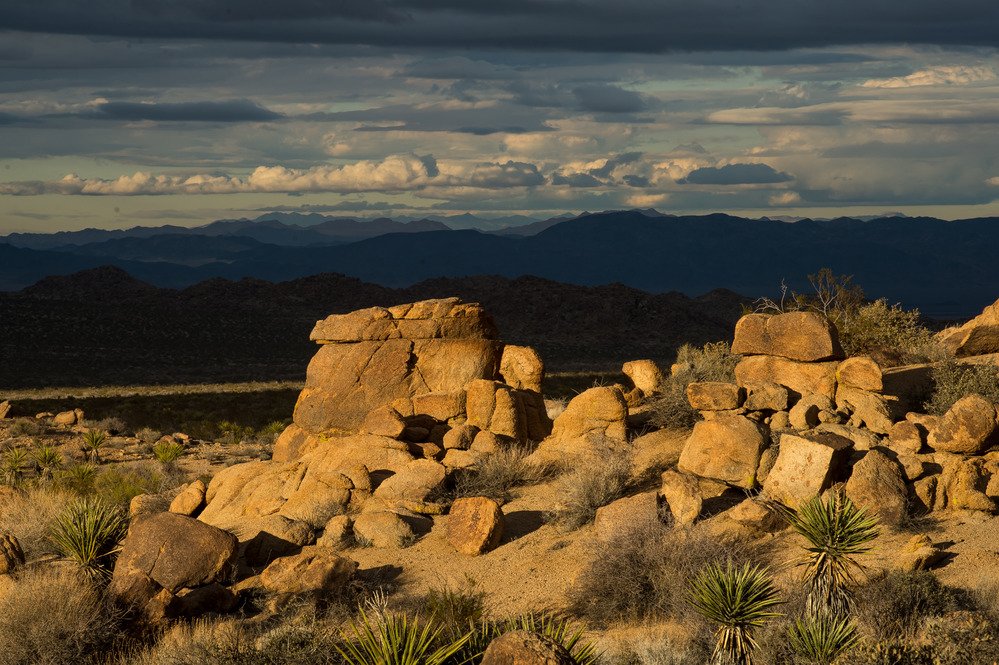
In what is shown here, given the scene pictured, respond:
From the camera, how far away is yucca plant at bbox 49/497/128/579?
38.3ft

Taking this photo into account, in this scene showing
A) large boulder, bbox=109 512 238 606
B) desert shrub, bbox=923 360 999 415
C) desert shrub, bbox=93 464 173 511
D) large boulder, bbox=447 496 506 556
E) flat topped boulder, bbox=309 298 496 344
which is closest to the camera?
large boulder, bbox=109 512 238 606

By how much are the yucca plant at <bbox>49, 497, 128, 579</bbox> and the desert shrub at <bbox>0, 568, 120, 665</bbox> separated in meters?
1.85

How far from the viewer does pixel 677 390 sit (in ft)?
53.2

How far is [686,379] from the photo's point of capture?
17000mm

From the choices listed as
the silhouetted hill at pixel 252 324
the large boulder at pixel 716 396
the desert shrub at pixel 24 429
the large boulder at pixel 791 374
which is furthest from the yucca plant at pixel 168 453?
the silhouetted hill at pixel 252 324

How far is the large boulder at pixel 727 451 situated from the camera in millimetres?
12641

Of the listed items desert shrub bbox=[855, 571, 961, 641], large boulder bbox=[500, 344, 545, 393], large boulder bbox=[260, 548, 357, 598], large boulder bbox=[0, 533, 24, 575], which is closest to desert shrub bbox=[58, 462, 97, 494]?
large boulder bbox=[0, 533, 24, 575]

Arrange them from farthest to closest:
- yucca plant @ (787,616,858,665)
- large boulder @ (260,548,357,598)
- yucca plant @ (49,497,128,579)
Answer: yucca plant @ (49,497,128,579) < large boulder @ (260,548,357,598) < yucca plant @ (787,616,858,665)

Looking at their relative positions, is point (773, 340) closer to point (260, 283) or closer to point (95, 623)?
point (95, 623)

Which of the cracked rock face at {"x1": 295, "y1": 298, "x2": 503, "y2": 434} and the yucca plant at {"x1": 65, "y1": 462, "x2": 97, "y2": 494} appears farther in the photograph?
the yucca plant at {"x1": 65, "y1": 462, "x2": 97, "y2": 494}

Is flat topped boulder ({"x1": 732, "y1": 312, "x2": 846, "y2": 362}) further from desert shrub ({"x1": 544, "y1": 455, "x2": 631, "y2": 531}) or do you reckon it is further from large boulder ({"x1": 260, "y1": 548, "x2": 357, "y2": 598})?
large boulder ({"x1": 260, "y1": 548, "x2": 357, "y2": 598})

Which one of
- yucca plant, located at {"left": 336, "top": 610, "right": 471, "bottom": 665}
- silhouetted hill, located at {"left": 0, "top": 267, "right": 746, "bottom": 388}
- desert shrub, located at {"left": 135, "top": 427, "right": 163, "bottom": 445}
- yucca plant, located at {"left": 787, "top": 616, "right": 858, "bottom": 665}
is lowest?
silhouetted hill, located at {"left": 0, "top": 267, "right": 746, "bottom": 388}

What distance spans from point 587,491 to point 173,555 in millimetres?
5884

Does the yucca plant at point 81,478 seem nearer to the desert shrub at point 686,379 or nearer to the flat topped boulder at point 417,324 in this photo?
the flat topped boulder at point 417,324
